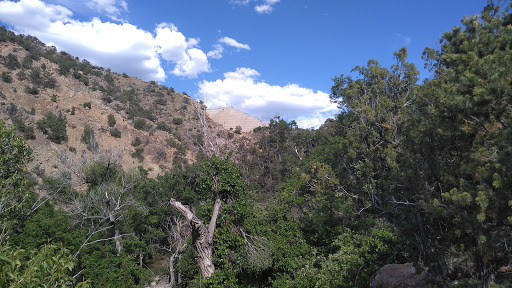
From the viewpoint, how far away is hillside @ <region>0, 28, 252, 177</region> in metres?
29.0

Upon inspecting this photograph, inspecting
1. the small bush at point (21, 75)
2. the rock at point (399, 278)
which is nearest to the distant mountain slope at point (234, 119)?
the small bush at point (21, 75)

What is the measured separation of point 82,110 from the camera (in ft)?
118

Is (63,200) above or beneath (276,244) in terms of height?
beneath

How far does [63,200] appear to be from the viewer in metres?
18.4

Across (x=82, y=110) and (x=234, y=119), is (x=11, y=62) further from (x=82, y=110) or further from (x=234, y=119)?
(x=234, y=119)

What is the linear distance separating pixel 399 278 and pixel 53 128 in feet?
105

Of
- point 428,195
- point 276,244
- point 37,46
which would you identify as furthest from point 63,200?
point 37,46

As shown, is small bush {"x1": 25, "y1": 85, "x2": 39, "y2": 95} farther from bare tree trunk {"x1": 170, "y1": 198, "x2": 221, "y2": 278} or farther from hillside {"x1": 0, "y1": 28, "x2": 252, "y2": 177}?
bare tree trunk {"x1": 170, "y1": 198, "x2": 221, "y2": 278}

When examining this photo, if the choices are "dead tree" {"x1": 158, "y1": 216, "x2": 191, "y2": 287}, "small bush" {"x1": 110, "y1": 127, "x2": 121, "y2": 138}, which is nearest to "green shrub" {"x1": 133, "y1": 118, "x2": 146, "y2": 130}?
"small bush" {"x1": 110, "y1": 127, "x2": 121, "y2": 138}

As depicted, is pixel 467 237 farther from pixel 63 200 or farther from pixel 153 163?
pixel 153 163

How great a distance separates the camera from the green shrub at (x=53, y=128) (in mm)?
29359

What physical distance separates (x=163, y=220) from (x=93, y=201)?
530cm

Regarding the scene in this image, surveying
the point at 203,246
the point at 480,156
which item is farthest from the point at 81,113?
the point at 480,156

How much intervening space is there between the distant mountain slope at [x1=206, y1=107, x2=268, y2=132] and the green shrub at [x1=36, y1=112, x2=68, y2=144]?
30267mm
